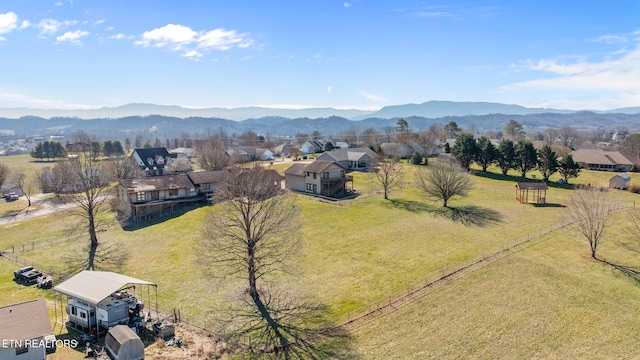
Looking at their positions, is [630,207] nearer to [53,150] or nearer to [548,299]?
[548,299]

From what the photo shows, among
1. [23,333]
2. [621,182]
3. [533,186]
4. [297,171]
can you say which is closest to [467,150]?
[533,186]

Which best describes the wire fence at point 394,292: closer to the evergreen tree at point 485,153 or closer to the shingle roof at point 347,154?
the evergreen tree at point 485,153

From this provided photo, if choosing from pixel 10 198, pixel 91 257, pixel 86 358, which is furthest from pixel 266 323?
pixel 10 198

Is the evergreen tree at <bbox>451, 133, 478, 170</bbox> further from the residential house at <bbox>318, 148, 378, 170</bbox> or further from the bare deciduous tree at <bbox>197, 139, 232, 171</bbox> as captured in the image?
the bare deciduous tree at <bbox>197, 139, 232, 171</bbox>

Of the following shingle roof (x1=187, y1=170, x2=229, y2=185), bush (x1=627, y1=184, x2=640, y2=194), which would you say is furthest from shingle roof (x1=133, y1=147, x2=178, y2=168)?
bush (x1=627, y1=184, x2=640, y2=194)

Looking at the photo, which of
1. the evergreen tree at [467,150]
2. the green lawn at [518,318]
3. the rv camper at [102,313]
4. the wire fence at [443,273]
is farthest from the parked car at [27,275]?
the evergreen tree at [467,150]

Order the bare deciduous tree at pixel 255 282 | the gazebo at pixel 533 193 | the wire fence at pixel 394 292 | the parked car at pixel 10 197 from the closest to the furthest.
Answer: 1. the bare deciduous tree at pixel 255 282
2. the wire fence at pixel 394 292
3. the gazebo at pixel 533 193
4. the parked car at pixel 10 197

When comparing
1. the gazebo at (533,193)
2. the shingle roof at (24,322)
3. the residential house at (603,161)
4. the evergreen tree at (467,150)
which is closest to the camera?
the shingle roof at (24,322)
